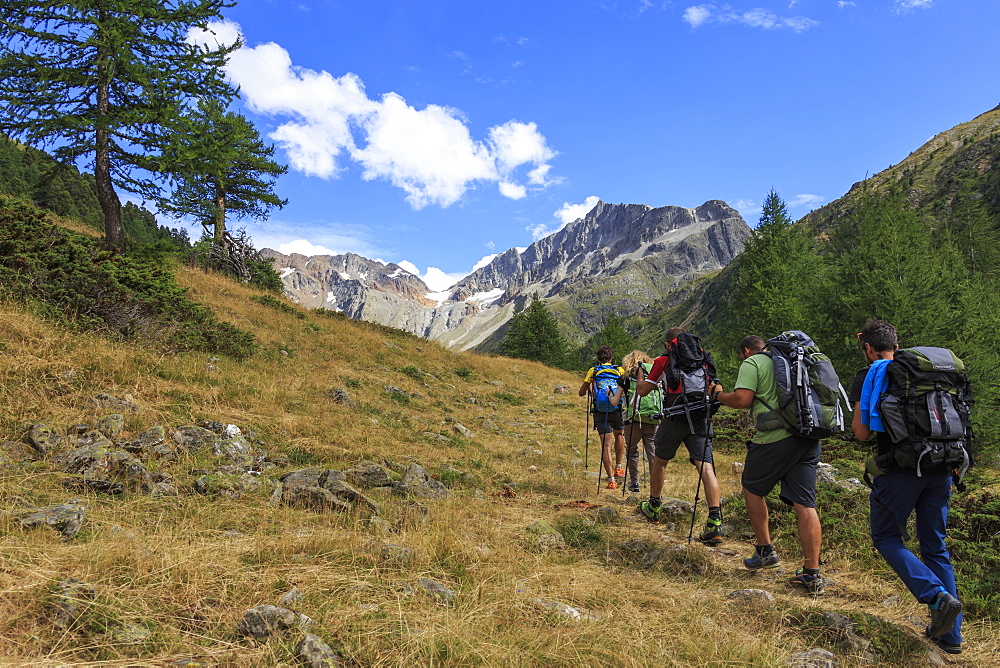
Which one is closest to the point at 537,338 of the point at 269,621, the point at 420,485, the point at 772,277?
the point at 772,277

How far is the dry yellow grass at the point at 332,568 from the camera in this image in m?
2.58

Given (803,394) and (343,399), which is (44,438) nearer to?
(343,399)

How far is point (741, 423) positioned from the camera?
13555 mm

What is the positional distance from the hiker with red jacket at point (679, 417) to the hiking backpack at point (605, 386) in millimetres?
1857

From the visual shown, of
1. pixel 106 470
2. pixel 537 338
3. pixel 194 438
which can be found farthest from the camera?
pixel 537 338

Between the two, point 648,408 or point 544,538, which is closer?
point 544,538

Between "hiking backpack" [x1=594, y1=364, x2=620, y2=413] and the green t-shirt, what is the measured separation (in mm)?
3504

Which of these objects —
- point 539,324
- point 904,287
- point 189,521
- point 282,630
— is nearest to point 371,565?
point 282,630

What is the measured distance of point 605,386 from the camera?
8398mm

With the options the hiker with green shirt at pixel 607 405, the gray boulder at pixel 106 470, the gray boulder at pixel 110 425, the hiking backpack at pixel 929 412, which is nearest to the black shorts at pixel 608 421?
the hiker with green shirt at pixel 607 405

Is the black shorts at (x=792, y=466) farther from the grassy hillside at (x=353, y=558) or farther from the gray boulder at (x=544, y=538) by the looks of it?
the gray boulder at (x=544, y=538)

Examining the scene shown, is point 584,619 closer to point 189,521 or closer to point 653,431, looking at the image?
point 189,521

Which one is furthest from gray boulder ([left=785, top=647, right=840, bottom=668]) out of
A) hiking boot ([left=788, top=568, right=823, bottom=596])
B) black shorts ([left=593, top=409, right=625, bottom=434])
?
black shorts ([left=593, top=409, right=625, bottom=434])

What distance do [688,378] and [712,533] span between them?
193 cm
